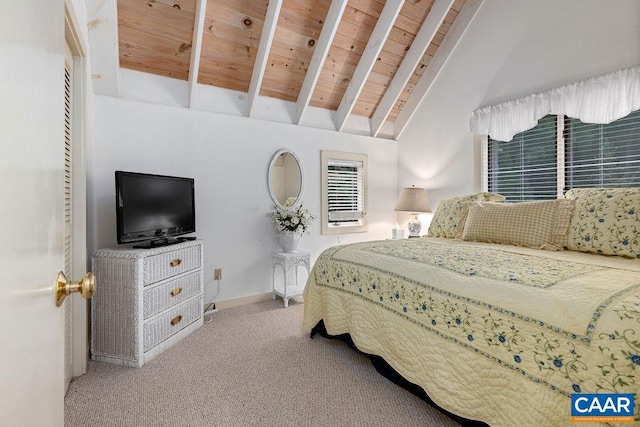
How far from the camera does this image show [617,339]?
40.1 inches

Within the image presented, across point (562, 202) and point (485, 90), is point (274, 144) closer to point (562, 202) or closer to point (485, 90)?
point (485, 90)

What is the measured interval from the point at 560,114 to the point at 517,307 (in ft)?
8.51

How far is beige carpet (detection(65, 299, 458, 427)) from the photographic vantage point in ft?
5.31

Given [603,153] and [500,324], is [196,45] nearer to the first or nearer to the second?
[500,324]

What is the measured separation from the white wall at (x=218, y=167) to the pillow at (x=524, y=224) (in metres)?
1.91

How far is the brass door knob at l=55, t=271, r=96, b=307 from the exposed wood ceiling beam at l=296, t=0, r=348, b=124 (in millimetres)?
2951

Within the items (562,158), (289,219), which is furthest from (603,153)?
(289,219)

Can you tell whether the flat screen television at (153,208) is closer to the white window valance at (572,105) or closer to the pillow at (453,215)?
the pillow at (453,215)

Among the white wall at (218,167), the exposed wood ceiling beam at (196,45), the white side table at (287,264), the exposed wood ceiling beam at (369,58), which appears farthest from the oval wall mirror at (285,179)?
the exposed wood ceiling beam at (196,45)

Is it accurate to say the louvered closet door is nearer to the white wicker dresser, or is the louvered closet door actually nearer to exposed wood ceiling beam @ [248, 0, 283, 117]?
the white wicker dresser

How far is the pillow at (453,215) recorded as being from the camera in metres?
2.99

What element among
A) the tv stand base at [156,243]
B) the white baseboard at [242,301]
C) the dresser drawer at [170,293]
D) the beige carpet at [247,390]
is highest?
the tv stand base at [156,243]

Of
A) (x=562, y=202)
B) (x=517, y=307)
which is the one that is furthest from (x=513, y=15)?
(x=517, y=307)

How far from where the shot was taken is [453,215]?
306cm
